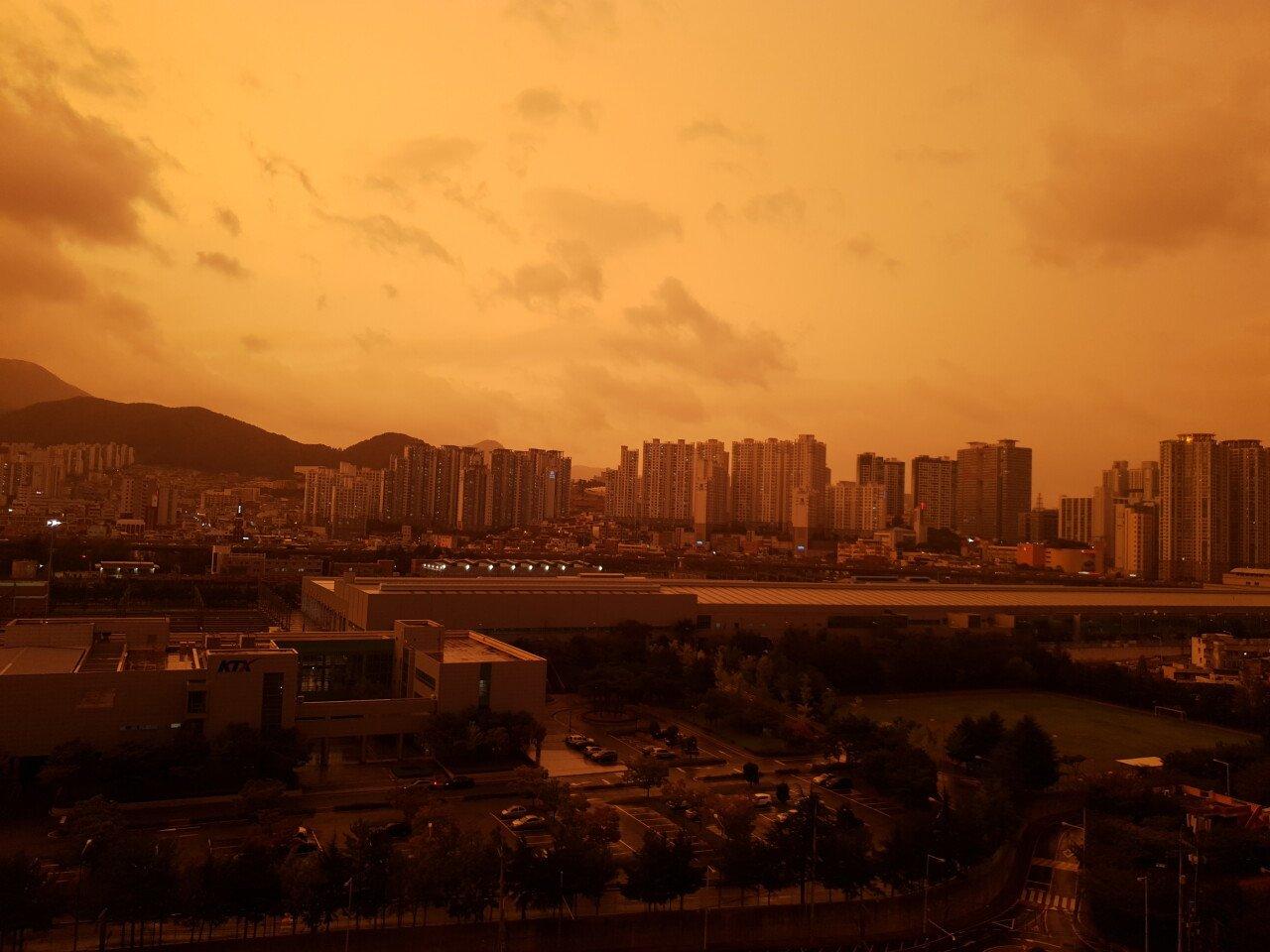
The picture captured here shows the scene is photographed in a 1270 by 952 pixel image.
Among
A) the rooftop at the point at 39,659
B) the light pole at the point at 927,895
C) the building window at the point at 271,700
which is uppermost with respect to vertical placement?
the rooftop at the point at 39,659

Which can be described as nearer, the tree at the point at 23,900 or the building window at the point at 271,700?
the tree at the point at 23,900

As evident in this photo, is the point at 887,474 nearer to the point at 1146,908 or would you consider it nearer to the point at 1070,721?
the point at 1070,721

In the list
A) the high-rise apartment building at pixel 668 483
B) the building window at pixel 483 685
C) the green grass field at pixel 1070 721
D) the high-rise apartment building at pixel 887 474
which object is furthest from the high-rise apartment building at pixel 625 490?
the building window at pixel 483 685

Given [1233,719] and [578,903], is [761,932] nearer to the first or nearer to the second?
[578,903]

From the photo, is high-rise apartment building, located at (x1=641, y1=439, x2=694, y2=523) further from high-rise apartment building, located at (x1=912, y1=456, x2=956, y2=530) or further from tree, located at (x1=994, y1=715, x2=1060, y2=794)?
tree, located at (x1=994, y1=715, x2=1060, y2=794)

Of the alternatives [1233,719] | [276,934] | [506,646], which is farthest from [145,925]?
[1233,719]

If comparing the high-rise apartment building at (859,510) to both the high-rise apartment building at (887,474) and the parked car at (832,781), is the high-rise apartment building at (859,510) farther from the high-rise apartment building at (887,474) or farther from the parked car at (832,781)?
the parked car at (832,781)

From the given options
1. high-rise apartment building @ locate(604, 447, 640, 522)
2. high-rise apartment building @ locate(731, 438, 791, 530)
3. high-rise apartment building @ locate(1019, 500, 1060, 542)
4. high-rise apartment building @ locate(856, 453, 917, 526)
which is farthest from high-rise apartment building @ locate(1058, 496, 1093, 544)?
high-rise apartment building @ locate(604, 447, 640, 522)
